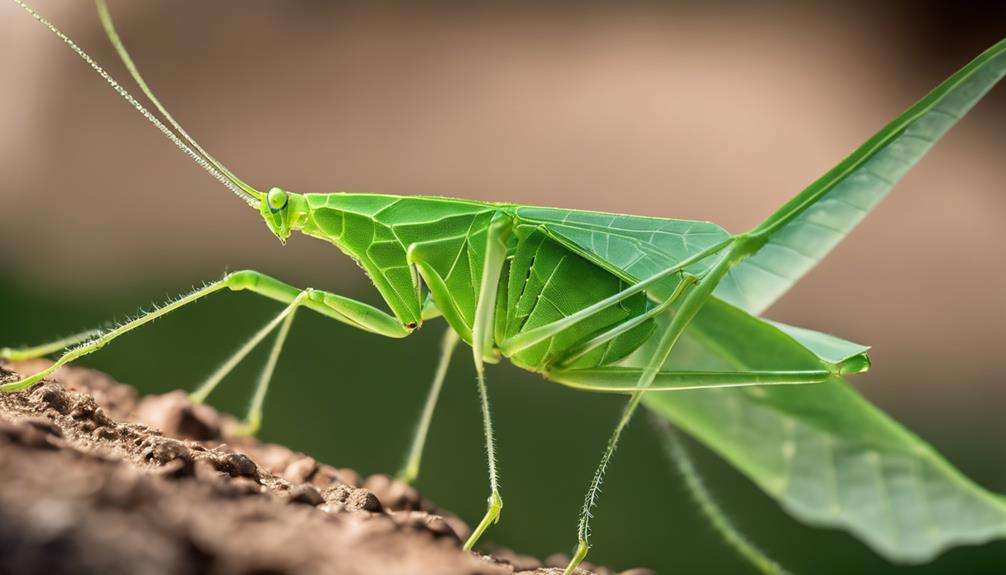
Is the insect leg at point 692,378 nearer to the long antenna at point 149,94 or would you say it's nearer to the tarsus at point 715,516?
the tarsus at point 715,516

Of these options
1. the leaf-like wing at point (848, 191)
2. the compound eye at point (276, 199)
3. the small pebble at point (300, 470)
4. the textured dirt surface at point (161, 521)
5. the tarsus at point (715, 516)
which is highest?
the leaf-like wing at point (848, 191)

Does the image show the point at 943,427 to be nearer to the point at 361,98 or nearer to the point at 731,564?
the point at 731,564

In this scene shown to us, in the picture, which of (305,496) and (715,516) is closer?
(305,496)

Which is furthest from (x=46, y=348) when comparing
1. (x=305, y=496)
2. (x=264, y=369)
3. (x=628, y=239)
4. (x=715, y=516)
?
(x=715, y=516)

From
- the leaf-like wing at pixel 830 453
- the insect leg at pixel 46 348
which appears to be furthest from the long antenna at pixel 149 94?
the leaf-like wing at pixel 830 453

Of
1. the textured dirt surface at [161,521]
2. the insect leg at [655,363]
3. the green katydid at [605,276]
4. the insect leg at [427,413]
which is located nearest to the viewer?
the textured dirt surface at [161,521]

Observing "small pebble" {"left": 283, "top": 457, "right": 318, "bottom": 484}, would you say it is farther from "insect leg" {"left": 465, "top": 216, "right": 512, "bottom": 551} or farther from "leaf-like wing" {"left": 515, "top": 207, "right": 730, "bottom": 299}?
"leaf-like wing" {"left": 515, "top": 207, "right": 730, "bottom": 299}

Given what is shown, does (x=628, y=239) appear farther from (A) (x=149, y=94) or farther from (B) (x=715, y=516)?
(A) (x=149, y=94)

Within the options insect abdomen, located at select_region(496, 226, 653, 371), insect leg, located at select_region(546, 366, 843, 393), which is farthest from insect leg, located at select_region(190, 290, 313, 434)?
insect leg, located at select_region(546, 366, 843, 393)
